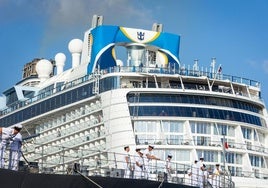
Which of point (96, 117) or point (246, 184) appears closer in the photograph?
point (246, 184)

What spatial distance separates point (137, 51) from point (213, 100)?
30.0ft

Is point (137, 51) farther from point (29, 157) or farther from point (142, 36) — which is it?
point (29, 157)

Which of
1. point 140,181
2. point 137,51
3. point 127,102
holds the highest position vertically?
point 137,51

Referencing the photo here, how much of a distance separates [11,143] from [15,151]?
0.38 meters

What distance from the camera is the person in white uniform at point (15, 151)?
2383cm

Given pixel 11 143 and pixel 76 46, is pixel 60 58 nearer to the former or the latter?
pixel 76 46

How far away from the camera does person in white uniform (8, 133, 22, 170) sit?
23.8 m

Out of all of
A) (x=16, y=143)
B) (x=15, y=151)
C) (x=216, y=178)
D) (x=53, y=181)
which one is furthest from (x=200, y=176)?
(x=16, y=143)

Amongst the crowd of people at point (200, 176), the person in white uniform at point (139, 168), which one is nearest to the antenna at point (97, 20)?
the crowd of people at point (200, 176)

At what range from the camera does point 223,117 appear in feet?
150

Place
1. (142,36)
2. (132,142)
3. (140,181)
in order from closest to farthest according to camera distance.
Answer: (140,181) → (132,142) → (142,36)

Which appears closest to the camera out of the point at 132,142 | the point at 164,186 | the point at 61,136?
the point at 164,186

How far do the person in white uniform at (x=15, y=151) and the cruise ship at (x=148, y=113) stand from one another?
53.3 feet

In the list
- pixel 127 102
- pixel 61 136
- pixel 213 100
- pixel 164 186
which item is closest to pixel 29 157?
pixel 61 136
